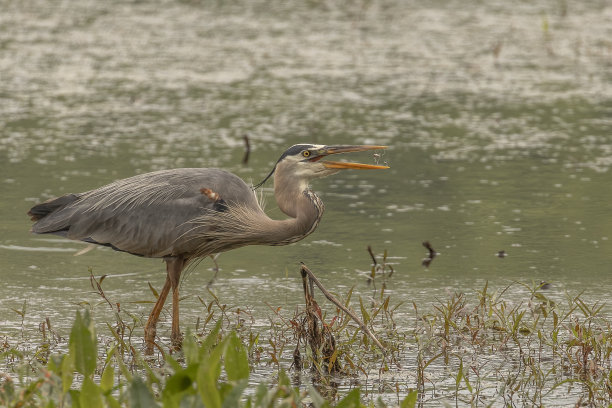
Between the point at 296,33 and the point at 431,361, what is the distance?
35.4ft

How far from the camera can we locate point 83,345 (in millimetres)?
4340

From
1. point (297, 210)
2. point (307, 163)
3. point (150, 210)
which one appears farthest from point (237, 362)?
point (150, 210)

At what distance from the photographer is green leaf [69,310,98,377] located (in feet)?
14.0

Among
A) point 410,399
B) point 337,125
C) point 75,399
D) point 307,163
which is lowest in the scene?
point 75,399

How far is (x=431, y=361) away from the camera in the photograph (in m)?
5.52

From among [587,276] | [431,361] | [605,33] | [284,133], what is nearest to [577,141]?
[284,133]

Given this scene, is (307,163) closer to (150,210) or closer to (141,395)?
(150,210)

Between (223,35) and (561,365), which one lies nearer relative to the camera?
(561,365)

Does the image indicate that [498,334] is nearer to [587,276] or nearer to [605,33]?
[587,276]

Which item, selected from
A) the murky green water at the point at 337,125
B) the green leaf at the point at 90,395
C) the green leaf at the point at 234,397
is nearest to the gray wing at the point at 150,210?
the murky green water at the point at 337,125

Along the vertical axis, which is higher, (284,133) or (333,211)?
(284,133)

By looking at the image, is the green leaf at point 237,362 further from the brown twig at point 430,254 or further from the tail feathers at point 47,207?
the brown twig at point 430,254

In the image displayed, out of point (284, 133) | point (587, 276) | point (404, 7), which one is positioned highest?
point (404, 7)

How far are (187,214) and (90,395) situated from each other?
2.35m
